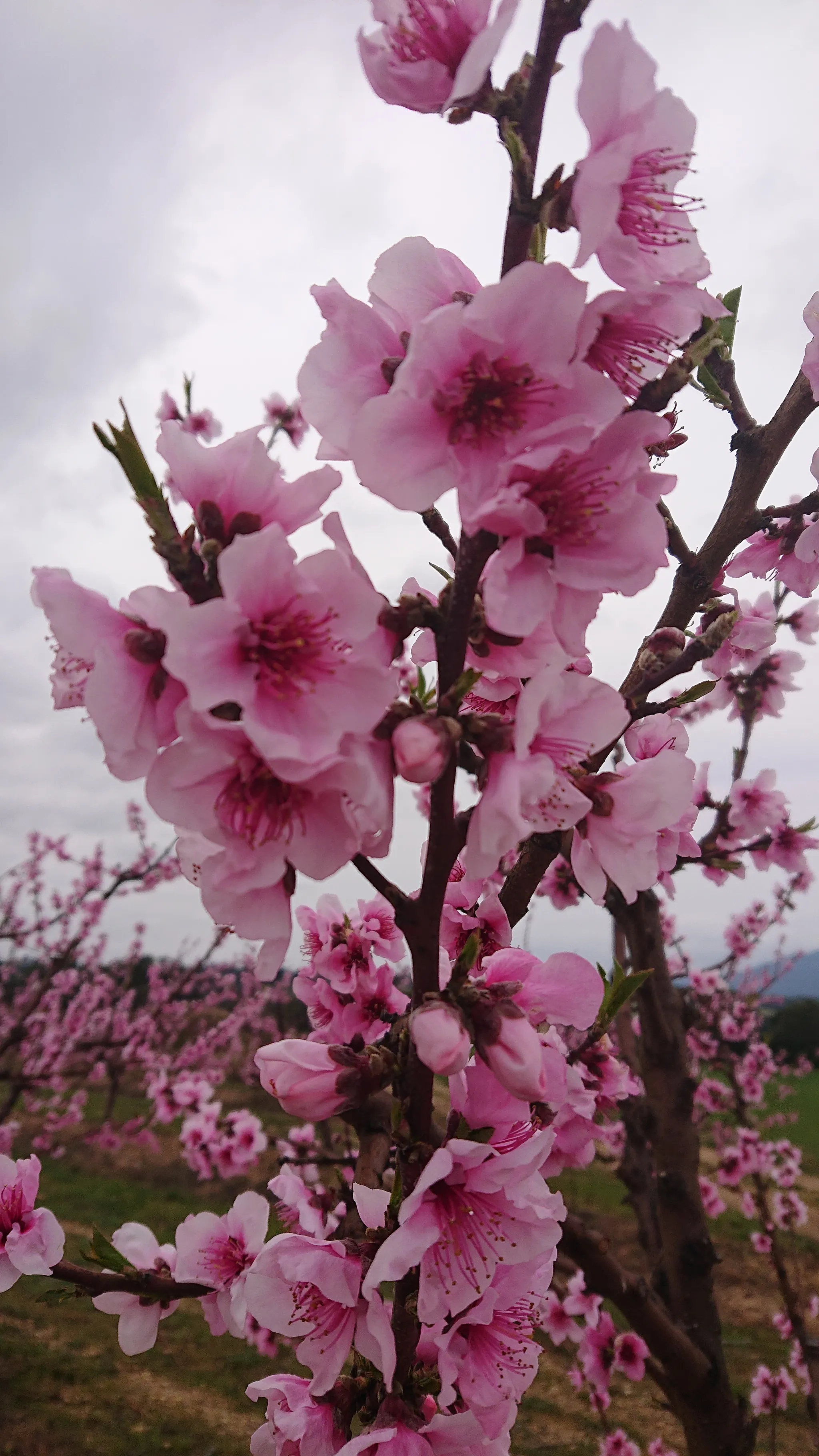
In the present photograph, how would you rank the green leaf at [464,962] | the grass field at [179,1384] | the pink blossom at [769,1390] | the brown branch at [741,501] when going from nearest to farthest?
the green leaf at [464,962] → the brown branch at [741,501] → the grass field at [179,1384] → the pink blossom at [769,1390]

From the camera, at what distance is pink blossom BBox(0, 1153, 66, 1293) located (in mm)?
1471

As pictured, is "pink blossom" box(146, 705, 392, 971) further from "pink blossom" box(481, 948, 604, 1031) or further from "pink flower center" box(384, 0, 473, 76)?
"pink flower center" box(384, 0, 473, 76)

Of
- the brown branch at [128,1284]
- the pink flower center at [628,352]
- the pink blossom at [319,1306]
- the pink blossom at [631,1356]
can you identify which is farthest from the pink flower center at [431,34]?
the pink blossom at [631,1356]

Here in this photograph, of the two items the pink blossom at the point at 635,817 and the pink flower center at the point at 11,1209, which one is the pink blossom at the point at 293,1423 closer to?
the pink flower center at the point at 11,1209

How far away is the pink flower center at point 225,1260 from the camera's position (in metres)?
1.69

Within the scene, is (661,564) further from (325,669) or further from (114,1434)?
(114,1434)

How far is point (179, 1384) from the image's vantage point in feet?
18.5

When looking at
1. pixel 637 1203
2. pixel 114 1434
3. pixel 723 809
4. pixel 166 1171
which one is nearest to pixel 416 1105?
pixel 723 809

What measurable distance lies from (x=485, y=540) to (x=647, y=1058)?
2.77 metres

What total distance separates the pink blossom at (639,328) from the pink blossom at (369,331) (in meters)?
0.18

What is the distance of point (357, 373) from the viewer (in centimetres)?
98

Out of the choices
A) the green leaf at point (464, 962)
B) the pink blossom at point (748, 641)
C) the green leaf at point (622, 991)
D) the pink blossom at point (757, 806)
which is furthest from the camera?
the pink blossom at point (757, 806)

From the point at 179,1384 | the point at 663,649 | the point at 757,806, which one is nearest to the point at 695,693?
the point at 663,649

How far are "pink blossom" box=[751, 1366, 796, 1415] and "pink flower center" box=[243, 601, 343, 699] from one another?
6114 mm
